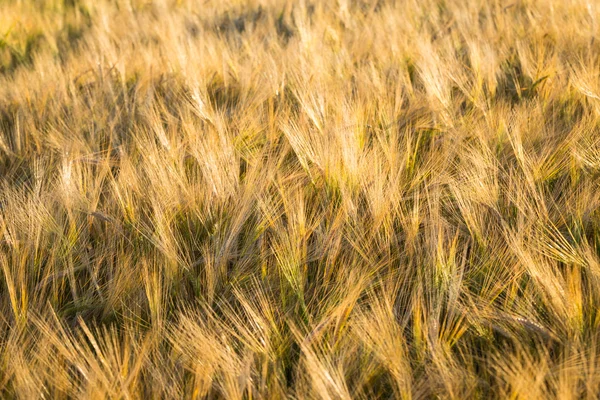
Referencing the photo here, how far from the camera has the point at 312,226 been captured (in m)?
1.35

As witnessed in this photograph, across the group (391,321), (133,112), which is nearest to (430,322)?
(391,321)

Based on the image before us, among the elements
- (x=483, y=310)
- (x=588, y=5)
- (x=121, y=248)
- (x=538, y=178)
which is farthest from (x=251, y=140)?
(x=588, y=5)

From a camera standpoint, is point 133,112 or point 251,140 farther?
point 133,112

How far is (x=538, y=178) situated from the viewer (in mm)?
1477

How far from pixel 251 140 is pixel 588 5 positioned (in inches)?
75.9

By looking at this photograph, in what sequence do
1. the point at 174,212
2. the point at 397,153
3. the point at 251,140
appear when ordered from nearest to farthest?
1. the point at 174,212
2. the point at 397,153
3. the point at 251,140

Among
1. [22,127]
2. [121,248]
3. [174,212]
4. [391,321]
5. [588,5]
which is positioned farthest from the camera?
[588,5]

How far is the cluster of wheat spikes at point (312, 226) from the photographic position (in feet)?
3.28

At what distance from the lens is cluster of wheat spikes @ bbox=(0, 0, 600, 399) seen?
1001 millimetres

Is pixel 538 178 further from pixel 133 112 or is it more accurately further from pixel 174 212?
pixel 133 112

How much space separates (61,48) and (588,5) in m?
3.07

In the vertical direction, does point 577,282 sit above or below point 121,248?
below

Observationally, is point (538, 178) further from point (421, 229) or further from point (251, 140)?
point (251, 140)

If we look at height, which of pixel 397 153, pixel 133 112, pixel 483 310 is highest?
pixel 133 112
